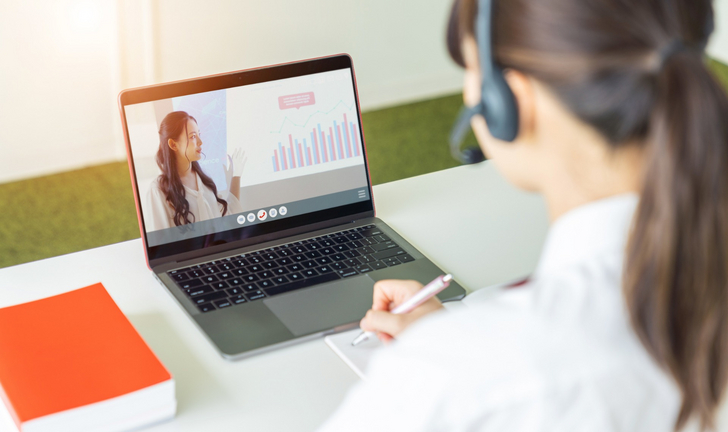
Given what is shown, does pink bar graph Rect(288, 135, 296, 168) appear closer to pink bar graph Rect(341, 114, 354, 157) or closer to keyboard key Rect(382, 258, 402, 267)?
pink bar graph Rect(341, 114, 354, 157)

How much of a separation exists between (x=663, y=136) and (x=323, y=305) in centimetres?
55

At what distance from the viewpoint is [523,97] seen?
630mm

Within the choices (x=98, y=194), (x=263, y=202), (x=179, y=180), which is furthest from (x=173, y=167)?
(x=98, y=194)

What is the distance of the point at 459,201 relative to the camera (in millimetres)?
1297

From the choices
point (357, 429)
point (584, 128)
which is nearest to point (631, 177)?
point (584, 128)

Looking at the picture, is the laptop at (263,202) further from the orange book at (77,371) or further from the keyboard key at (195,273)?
the orange book at (77,371)

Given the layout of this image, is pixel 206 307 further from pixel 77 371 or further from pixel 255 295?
pixel 77 371

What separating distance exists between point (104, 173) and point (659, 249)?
104 inches

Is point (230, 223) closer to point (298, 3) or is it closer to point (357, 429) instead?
point (357, 429)

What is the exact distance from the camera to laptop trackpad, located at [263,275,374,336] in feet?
3.14

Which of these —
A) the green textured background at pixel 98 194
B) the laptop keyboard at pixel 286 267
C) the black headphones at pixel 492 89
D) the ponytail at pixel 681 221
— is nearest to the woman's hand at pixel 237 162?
the laptop keyboard at pixel 286 267

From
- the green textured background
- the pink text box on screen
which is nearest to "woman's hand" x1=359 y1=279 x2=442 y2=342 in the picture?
the pink text box on screen

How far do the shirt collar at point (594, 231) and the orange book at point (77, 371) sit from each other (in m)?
0.42

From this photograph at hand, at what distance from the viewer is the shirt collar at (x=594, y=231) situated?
58 centimetres
